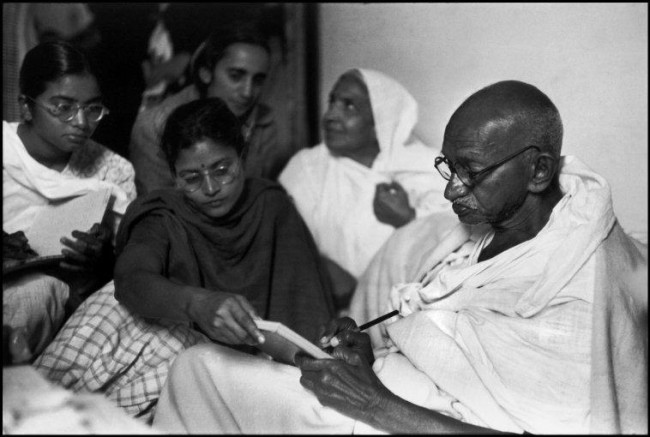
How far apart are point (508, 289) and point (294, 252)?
88cm

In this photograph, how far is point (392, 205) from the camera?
119 inches

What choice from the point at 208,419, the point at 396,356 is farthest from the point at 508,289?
the point at 208,419

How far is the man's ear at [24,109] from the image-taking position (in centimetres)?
203

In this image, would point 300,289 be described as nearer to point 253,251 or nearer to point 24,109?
point 253,251

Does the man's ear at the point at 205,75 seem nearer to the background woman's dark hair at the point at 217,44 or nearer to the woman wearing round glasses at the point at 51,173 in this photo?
the background woman's dark hair at the point at 217,44

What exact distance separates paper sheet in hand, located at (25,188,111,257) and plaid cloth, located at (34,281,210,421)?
0.65ft

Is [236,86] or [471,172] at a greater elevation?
[236,86]

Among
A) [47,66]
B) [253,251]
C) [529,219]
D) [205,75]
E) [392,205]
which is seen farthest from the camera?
[392,205]

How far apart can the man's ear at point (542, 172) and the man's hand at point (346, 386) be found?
2.20 ft

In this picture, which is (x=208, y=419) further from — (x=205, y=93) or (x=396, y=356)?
(x=205, y=93)

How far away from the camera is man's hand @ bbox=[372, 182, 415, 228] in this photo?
3.02m

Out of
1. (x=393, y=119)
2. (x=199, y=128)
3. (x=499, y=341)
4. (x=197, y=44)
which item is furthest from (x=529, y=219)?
(x=197, y=44)

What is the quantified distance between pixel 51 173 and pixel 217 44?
1.04 m

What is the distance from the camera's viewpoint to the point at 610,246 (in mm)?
1734
